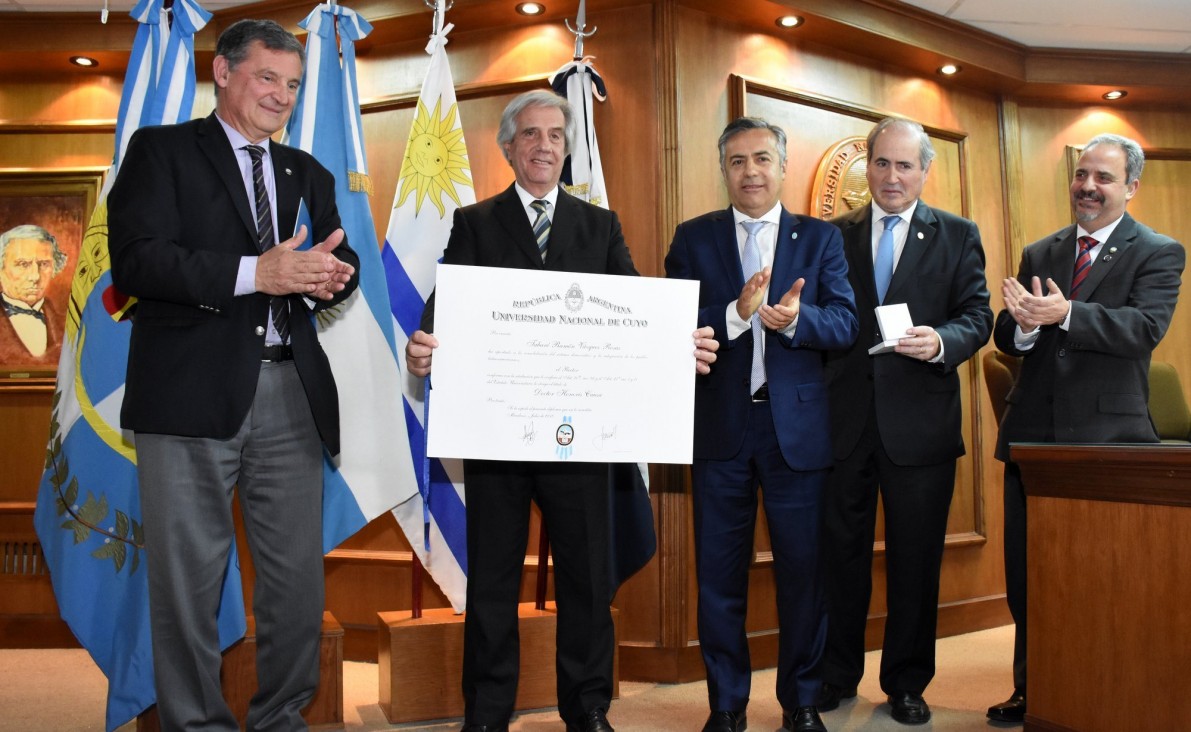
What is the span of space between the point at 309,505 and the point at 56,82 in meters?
3.57

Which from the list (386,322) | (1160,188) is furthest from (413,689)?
(1160,188)

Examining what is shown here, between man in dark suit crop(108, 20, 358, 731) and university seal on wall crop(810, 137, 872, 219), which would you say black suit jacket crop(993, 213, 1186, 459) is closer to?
university seal on wall crop(810, 137, 872, 219)

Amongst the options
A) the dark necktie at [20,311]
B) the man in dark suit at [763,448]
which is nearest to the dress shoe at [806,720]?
the man in dark suit at [763,448]

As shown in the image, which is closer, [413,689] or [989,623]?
[413,689]

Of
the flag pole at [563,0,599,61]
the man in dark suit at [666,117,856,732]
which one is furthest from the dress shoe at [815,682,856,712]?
the flag pole at [563,0,599,61]

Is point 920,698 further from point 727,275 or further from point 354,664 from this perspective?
point 354,664

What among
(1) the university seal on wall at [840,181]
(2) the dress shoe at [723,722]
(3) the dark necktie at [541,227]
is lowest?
(2) the dress shoe at [723,722]

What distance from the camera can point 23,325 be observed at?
4809 mm

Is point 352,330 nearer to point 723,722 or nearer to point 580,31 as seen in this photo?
point 580,31

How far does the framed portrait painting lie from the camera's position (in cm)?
481

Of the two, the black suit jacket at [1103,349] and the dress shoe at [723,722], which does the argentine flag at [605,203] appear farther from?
the black suit jacket at [1103,349]

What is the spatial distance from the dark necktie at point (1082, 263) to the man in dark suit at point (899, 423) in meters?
0.28

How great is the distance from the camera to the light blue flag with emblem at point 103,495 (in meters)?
2.84
